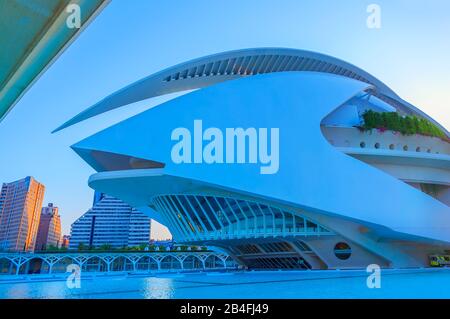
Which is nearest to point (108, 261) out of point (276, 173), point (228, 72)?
point (228, 72)

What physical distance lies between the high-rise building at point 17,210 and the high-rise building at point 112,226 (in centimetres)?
2762

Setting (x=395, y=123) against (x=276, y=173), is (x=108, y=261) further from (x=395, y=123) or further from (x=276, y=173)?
(x=395, y=123)

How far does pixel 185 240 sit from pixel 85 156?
7.70m

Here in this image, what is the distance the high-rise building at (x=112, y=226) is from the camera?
11594cm

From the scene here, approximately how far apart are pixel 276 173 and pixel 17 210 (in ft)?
277

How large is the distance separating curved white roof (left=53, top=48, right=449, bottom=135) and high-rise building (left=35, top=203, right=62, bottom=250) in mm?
96967

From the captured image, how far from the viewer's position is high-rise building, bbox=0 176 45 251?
83188 millimetres

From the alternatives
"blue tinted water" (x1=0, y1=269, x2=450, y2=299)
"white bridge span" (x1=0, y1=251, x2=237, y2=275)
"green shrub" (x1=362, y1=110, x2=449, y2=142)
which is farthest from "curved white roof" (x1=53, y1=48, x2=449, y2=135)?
"white bridge span" (x1=0, y1=251, x2=237, y2=275)

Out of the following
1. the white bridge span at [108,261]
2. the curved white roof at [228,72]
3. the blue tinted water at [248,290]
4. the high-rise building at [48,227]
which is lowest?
the blue tinted water at [248,290]

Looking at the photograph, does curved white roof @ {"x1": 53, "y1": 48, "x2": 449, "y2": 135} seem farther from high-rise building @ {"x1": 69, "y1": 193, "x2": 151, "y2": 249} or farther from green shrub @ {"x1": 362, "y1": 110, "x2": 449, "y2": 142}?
high-rise building @ {"x1": 69, "y1": 193, "x2": 151, "y2": 249}

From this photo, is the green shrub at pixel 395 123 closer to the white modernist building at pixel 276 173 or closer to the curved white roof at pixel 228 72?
the white modernist building at pixel 276 173

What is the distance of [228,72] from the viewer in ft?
89.3

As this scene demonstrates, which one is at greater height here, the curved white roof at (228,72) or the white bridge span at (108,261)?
the curved white roof at (228,72)

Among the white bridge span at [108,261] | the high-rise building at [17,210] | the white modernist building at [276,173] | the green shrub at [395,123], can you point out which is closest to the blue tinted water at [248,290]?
the white modernist building at [276,173]
